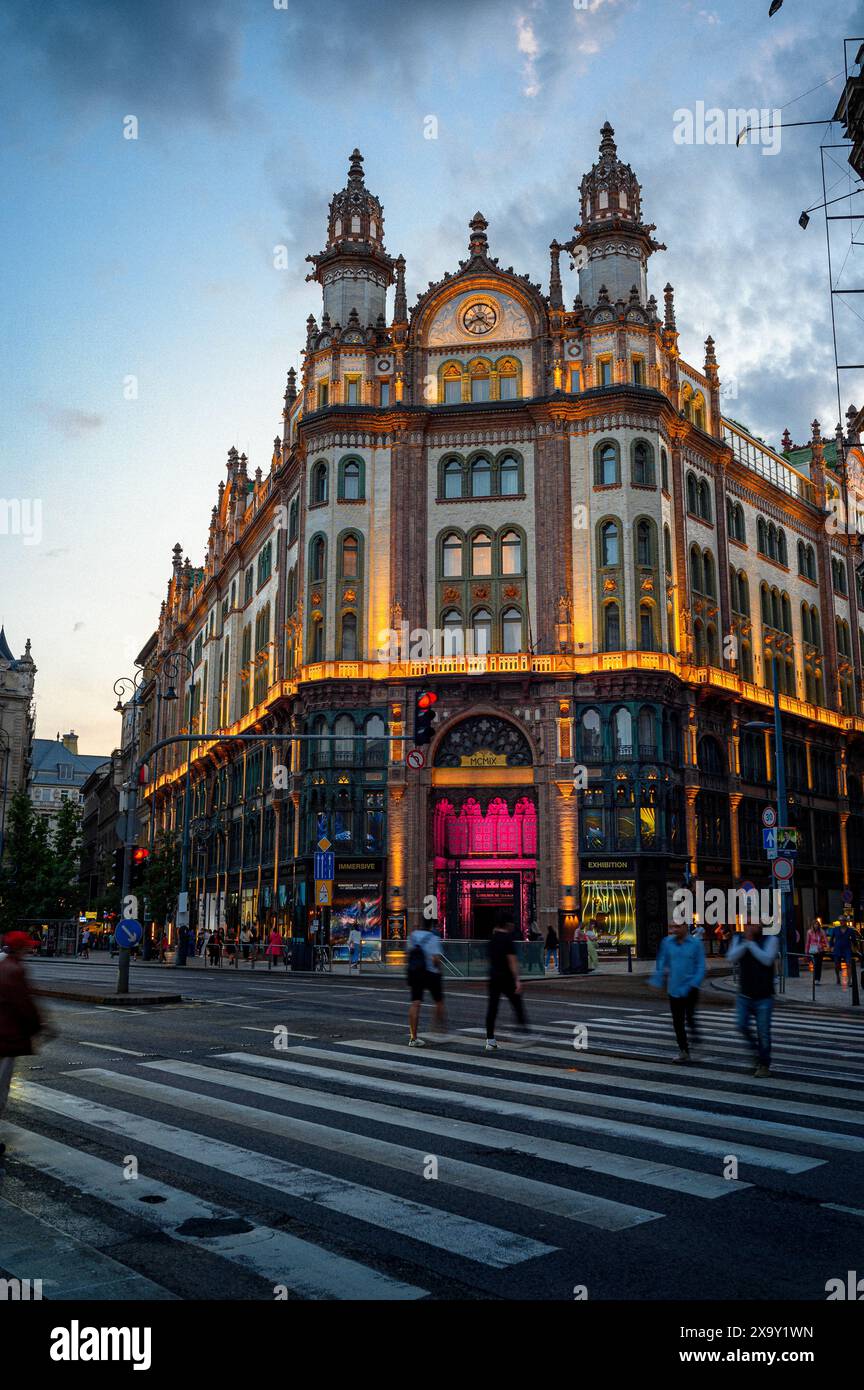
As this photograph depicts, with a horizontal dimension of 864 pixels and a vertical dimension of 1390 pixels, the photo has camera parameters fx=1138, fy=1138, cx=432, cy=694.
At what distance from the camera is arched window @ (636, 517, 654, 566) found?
48.6 m

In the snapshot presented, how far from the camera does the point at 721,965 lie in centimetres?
4278

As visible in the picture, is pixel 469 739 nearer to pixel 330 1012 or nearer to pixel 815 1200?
pixel 330 1012

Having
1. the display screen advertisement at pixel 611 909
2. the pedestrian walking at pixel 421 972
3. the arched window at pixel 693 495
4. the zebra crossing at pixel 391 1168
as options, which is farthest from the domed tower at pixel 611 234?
the zebra crossing at pixel 391 1168

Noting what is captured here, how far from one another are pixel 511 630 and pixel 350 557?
7.95m

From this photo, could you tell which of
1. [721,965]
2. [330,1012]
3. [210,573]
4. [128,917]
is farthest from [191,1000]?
[210,573]

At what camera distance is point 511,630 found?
49719 mm

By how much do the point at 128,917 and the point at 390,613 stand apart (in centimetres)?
2884

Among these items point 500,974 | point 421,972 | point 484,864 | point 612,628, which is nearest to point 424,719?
point 421,972

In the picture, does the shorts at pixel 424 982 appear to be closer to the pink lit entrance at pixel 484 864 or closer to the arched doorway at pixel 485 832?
the arched doorway at pixel 485 832

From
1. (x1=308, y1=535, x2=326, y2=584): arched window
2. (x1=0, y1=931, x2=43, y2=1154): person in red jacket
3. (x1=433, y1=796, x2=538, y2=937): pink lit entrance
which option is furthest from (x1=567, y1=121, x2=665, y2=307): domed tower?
(x1=0, y1=931, x2=43, y2=1154): person in red jacket

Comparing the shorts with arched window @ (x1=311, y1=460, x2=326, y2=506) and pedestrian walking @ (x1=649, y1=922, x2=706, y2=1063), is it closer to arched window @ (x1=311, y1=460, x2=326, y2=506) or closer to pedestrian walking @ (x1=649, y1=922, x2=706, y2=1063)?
pedestrian walking @ (x1=649, y1=922, x2=706, y2=1063)

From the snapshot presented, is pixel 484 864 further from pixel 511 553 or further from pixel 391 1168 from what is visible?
pixel 391 1168

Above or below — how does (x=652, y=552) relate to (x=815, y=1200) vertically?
above

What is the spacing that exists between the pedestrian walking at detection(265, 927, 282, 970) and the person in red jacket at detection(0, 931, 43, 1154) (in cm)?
3469
